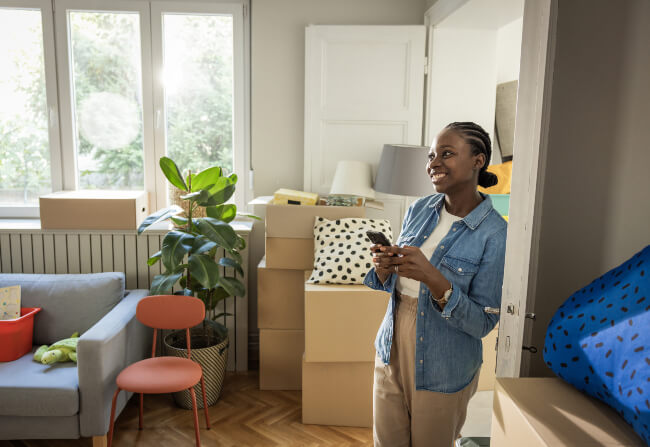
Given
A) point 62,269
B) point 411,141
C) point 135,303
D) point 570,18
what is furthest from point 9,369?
point 570,18

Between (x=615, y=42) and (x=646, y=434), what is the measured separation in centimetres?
77

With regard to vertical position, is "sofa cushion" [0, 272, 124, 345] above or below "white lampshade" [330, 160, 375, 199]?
below

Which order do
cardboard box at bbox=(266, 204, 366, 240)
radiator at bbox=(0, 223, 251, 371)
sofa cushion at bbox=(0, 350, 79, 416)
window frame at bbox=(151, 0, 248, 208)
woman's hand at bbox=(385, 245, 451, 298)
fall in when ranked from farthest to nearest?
window frame at bbox=(151, 0, 248, 208) → radiator at bbox=(0, 223, 251, 371) → cardboard box at bbox=(266, 204, 366, 240) → sofa cushion at bbox=(0, 350, 79, 416) → woman's hand at bbox=(385, 245, 451, 298)

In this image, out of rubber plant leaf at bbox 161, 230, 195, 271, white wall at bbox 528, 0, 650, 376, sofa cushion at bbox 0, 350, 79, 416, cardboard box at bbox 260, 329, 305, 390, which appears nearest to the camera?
white wall at bbox 528, 0, 650, 376

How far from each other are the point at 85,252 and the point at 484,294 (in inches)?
→ 100

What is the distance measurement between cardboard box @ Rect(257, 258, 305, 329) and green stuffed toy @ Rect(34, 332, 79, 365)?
0.95m

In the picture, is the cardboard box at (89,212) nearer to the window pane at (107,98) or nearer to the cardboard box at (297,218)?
the window pane at (107,98)

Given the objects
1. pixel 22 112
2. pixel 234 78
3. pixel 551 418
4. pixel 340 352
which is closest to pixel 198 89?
pixel 234 78

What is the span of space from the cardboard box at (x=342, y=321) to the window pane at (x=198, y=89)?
1.30 meters

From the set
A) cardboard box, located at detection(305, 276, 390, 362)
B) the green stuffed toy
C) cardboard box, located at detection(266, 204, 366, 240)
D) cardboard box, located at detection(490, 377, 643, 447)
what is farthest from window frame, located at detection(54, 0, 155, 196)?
cardboard box, located at detection(490, 377, 643, 447)

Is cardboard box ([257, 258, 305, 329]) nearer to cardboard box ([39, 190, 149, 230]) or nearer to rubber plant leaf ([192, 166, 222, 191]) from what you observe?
rubber plant leaf ([192, 166, 222, 191])

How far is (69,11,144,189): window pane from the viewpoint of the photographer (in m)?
3.17

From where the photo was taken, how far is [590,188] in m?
1.13

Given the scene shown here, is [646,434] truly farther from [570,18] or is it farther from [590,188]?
[570,18]
